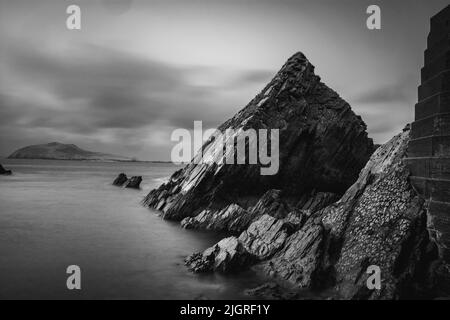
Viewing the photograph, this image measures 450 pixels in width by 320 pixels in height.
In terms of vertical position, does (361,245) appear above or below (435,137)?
below

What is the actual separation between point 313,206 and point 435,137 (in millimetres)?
18629

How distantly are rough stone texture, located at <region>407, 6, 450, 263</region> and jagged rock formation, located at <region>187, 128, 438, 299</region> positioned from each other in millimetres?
718

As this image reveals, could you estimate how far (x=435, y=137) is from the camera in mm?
17000

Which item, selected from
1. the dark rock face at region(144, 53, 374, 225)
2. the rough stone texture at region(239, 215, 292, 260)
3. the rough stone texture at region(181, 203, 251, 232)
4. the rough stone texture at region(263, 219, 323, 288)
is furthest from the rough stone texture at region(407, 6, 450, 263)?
the rough stone texture at region(181, 203, 251, 232)

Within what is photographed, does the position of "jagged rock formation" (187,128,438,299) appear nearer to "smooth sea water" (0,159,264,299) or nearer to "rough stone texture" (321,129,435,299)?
"rough stone texture" (321,129,435,299)

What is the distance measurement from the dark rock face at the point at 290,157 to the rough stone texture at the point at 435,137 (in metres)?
15.1

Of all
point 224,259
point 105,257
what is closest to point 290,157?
point 224,259

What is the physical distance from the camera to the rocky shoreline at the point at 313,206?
16.2 meters

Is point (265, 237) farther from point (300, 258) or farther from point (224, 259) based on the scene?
point (300, 258)

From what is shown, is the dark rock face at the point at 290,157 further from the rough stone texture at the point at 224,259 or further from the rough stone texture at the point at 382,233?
the rough stone texture at the point at 382,233
